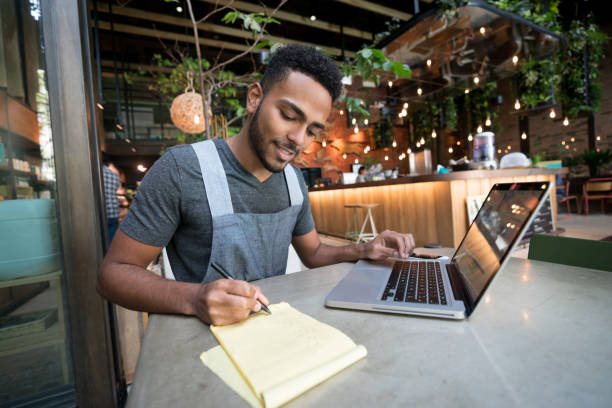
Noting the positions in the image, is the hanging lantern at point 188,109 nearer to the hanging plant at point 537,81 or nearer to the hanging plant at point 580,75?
the hanging plant at point 537,81

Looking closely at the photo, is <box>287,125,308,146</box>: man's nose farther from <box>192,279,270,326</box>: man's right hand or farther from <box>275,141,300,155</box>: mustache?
<box>192,279,270,326</box>: man's right hand

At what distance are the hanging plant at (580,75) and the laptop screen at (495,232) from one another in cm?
755

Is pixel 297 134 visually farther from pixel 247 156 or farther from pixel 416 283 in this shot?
pixel 416 283

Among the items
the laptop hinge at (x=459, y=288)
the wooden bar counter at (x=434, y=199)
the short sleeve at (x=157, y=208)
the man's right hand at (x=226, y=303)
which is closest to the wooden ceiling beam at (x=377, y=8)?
the wooden bar counter at (x=434, y=199)

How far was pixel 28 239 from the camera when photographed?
1199 mm

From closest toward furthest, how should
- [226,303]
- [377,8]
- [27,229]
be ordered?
[226,303] < [27,229] < [377,8]

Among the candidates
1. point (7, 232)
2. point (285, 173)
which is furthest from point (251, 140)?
point (7, 232)

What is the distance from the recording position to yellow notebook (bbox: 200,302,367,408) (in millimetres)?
375

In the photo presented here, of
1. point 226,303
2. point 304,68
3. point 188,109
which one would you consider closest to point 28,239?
point 226,303

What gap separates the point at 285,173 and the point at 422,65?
5.70 meters

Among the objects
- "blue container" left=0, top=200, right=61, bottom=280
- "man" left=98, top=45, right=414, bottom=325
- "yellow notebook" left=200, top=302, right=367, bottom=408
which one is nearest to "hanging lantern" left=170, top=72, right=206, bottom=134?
"blue container" left=0, top=200, right=61, bottom=280

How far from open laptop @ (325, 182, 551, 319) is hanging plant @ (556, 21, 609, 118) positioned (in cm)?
762

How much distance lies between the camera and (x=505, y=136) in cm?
1052

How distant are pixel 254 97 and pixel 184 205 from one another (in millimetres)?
521
